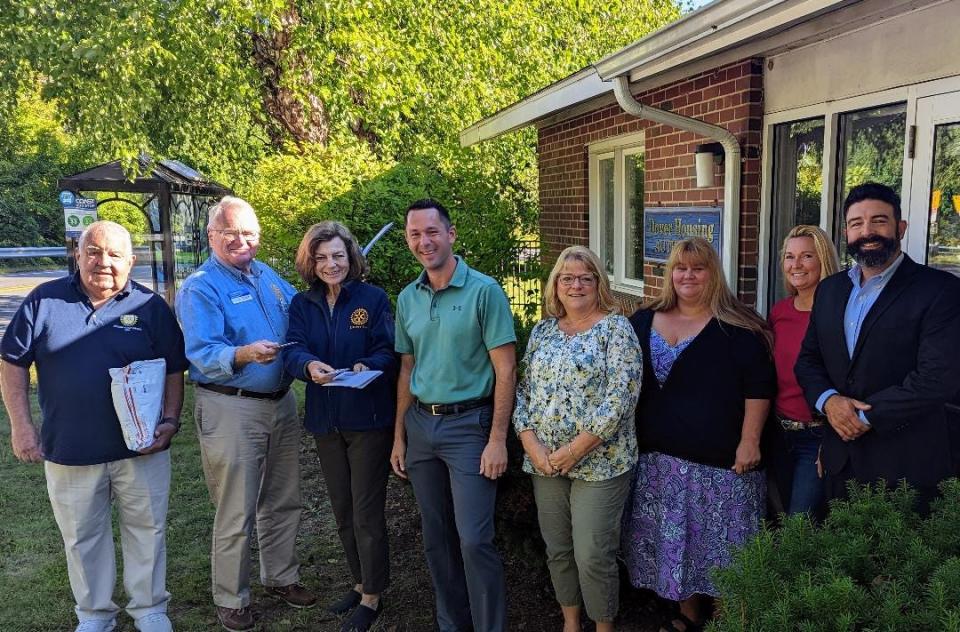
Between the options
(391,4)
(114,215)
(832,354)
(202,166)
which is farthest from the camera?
(114,215)

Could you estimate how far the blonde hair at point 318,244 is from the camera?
11.0ft

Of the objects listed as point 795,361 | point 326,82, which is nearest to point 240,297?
point 795,361

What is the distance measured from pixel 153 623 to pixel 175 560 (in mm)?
1012

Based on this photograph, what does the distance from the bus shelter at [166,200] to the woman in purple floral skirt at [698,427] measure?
840cm

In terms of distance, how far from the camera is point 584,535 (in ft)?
9.50

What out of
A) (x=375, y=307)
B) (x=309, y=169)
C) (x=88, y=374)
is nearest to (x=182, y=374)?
(x=88, y=374)

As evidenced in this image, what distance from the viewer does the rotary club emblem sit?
3373 millimetres

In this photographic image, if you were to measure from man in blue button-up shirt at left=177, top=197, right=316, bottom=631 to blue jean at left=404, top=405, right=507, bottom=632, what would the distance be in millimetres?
755

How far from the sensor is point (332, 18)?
9312 millimetres

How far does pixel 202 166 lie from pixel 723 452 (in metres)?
18.8

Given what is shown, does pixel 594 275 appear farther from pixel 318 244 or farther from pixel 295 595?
pixel 295 595

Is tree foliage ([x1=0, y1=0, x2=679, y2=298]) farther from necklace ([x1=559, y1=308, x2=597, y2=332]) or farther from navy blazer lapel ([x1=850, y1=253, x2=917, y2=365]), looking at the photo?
navy blazer lapel ([x1=850, y1=253, x2=917, y2=365])

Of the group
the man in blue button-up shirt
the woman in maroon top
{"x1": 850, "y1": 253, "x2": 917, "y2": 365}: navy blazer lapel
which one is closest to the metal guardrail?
the man in blue button-up shirt

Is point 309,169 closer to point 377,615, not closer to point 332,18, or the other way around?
point 332,18
